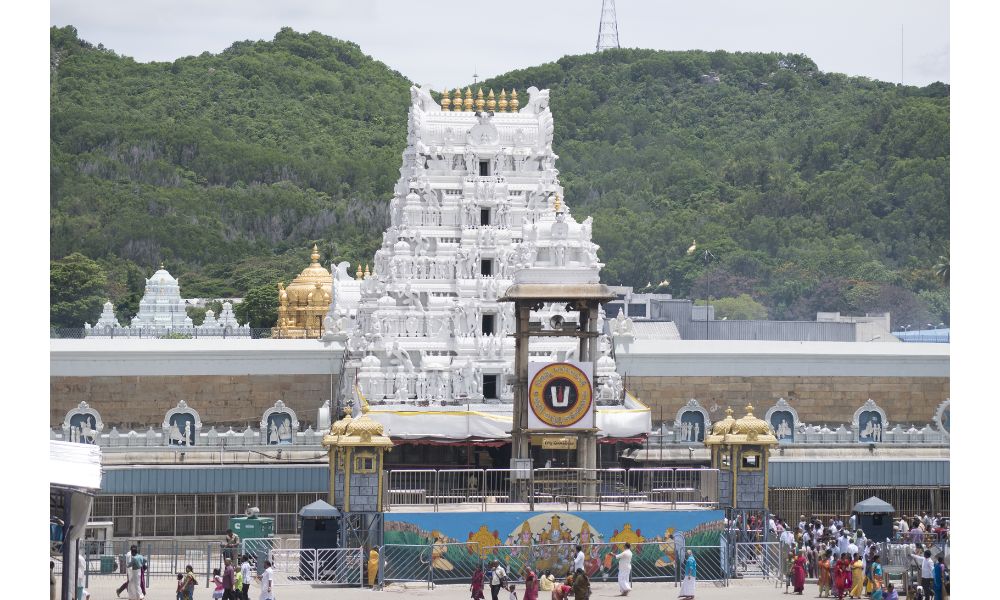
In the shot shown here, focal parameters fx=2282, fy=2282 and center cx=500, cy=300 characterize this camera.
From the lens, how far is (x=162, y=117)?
495 feet

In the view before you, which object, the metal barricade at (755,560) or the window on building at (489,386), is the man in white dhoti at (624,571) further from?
the window on building at (489,386)

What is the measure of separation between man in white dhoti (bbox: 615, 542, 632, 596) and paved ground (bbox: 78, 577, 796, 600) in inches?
5.5

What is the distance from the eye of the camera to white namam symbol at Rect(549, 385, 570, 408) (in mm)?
45688

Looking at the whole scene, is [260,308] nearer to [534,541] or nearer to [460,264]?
[460,264]

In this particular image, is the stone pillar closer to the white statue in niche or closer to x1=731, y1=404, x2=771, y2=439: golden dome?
x1=731, y1=404, x2=771, y2=439: golden dome

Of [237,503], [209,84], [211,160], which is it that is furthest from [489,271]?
[209,84]

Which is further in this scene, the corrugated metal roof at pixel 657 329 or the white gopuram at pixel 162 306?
the white gopuram at pixel 162 306

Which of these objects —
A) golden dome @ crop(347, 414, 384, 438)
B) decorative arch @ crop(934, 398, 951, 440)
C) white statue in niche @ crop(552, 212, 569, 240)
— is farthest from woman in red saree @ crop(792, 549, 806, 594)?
decorative arch @ crop(934, 398, 951, 440)

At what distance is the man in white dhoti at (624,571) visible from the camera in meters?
40.0

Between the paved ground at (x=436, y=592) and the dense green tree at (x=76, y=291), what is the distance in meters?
73.9

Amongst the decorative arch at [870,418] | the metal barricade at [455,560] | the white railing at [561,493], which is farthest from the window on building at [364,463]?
the decorative arch at [870,418]

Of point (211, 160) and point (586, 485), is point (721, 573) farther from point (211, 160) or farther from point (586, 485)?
point (211, 160)

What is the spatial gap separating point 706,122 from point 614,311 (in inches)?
2251

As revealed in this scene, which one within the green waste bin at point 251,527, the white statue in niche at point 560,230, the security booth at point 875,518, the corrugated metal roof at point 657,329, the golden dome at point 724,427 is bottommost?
the green waste bin at point 251,527
